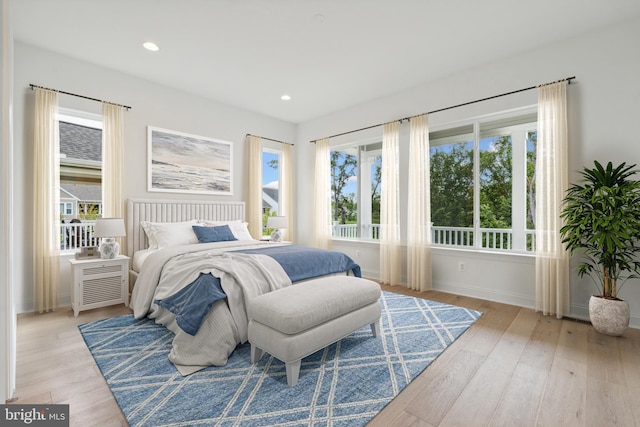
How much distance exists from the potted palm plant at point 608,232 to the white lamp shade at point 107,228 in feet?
15.7

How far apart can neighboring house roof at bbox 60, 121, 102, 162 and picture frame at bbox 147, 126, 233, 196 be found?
779mm

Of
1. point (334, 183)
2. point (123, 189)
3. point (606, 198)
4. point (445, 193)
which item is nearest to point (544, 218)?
point (606, 198)

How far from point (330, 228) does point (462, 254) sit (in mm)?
2387

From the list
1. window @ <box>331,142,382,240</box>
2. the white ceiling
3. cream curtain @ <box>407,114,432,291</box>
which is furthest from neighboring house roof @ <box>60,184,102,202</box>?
cream curtain @ <box>407,114,432,291</box>

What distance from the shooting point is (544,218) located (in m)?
3.30

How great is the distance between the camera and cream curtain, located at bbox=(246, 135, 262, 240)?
531 cm

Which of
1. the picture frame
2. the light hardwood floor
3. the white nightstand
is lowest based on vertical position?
the light hardwood floor

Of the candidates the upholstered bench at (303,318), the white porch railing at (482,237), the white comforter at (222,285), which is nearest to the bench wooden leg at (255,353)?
the upholstered bench at (303,318)

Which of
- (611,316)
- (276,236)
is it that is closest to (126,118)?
(276,236)

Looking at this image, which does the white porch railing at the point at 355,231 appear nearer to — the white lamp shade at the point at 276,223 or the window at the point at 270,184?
the white lamp shade at the point at 276,223

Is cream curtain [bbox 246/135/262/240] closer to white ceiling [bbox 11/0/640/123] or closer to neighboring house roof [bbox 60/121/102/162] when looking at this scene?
white ceiling [bbox 11/0/640/123]

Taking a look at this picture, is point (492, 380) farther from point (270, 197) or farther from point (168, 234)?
point (270, 197)

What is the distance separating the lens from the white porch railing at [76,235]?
3928mm

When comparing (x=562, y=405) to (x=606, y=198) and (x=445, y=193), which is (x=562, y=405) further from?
(x=445, y=193)
